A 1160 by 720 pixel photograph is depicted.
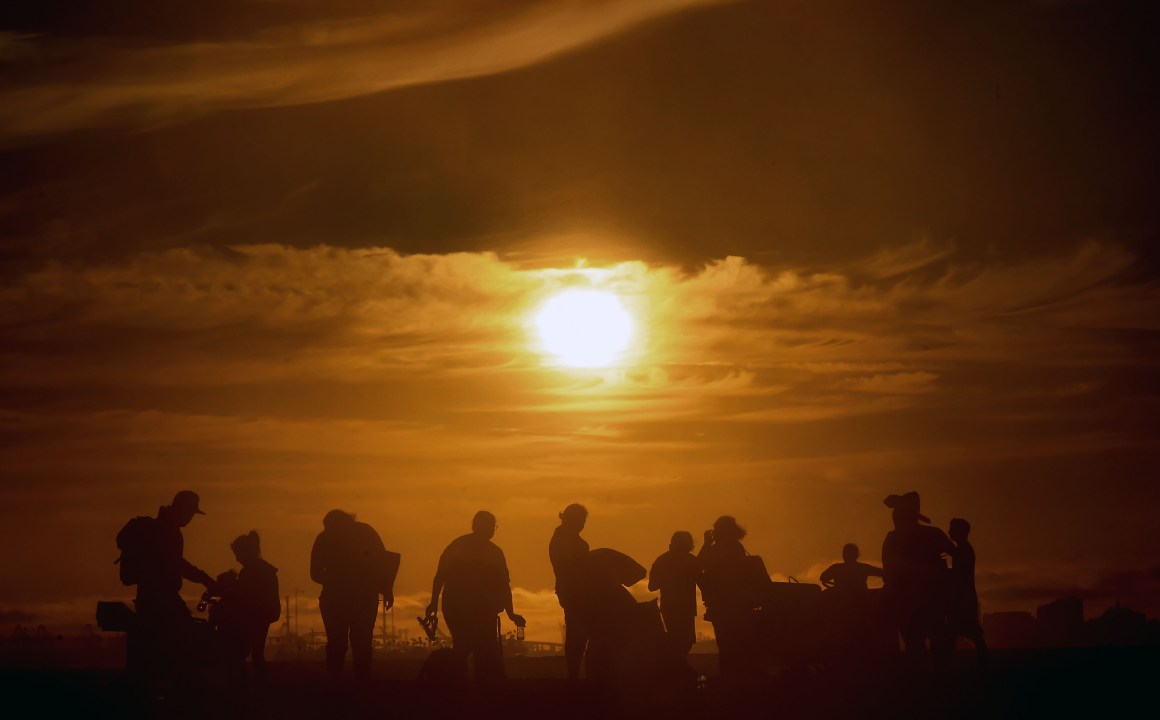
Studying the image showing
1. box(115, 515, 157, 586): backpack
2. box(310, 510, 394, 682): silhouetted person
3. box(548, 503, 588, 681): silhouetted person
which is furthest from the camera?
box(310, 510, 394, 682): silhouetted person

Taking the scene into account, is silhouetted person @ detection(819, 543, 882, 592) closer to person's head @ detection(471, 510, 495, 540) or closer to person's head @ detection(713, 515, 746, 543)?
person's head @ detection(713, 515, 746, 543)

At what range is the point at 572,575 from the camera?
56.1 ft

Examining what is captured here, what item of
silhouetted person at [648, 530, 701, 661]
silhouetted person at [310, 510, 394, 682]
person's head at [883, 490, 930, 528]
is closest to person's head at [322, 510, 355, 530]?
silhouetted person at [310, 510, 394, 682]

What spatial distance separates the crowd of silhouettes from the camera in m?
15.1

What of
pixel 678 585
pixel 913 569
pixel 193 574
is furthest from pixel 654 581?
pixel 193 574

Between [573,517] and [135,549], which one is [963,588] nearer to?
[573,517]

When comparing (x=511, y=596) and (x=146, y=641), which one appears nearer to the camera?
(x=146, y=641)

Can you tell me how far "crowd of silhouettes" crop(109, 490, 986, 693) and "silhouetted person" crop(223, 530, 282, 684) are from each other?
0.02 m

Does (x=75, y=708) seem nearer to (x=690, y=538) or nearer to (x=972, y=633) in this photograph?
(x=690, y=538)

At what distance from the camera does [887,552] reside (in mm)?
18469

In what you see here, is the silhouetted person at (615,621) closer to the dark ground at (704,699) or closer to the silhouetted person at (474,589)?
the dark ground at (704,699)

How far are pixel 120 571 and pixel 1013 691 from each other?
32.6 ft

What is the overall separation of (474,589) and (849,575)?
5079 millimetres

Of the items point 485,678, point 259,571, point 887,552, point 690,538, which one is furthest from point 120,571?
point 887,552
